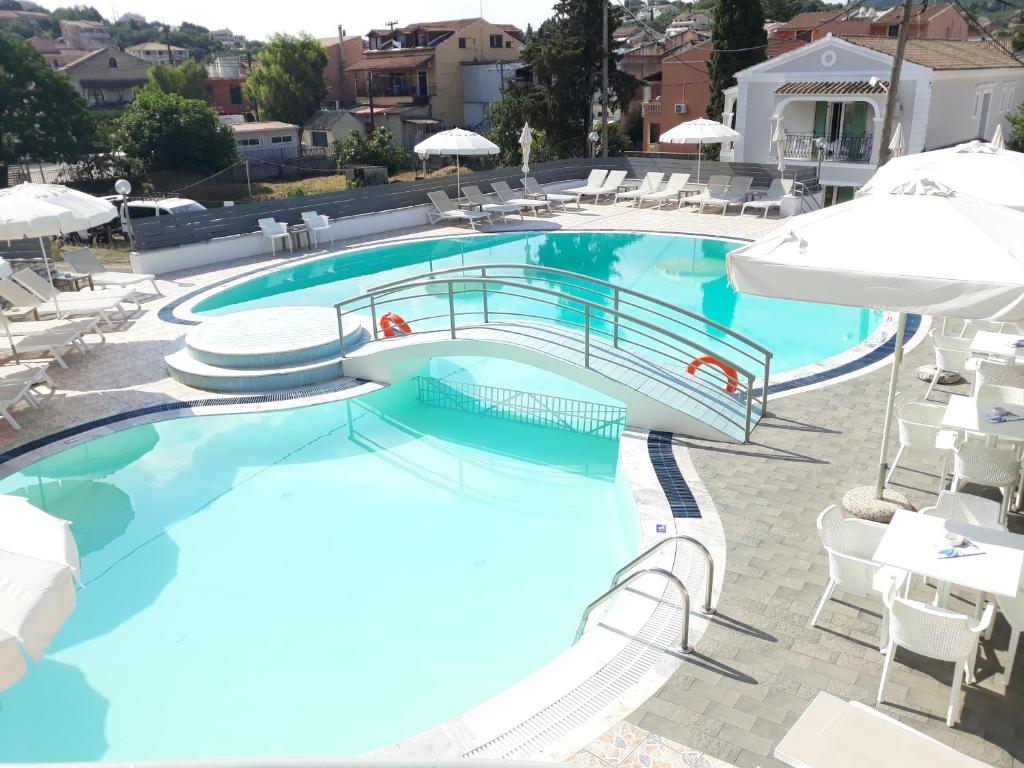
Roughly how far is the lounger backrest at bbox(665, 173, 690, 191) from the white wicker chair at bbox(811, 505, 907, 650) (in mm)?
19852

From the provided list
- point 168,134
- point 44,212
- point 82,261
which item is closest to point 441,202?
point 82,261

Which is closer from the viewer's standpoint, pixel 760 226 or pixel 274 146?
pixel 760 226

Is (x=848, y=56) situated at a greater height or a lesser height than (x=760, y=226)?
greater

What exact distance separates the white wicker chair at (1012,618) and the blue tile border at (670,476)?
2.53 meters

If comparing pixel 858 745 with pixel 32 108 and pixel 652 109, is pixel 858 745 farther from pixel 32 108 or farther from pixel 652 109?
pixel 32 108

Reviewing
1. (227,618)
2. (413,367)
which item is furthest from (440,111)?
(227,618)

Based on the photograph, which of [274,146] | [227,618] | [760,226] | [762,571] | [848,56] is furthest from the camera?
[274,146]

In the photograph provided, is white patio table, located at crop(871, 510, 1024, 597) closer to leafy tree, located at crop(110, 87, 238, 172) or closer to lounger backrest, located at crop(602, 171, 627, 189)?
lounger backrest, located at crop(602, 171, 627, 189)

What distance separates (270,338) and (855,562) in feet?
28.9

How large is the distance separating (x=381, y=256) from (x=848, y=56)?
17.8 metres

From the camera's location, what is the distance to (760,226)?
2067cm

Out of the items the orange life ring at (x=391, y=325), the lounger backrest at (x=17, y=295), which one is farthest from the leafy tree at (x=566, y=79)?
the lounger backrest at (x=17, y=295)

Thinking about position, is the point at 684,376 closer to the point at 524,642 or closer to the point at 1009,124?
the point at 524,642

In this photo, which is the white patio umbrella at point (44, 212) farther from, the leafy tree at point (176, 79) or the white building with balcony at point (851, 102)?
the leafy tree at point (176, 79)
